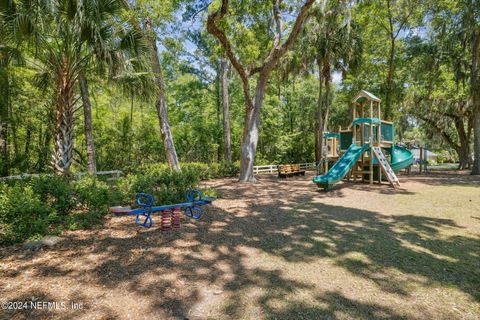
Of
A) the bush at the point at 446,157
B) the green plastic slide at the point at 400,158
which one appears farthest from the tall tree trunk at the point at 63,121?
the bush at the point at 446,157

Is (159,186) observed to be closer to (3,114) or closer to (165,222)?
(165,222)

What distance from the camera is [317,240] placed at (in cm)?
Result: 465

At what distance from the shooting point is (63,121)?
6078mm

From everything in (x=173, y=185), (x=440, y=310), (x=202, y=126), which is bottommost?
(x=440, y=310)

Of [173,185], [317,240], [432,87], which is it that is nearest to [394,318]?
[317,240]

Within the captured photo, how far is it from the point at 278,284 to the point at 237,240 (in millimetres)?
1640

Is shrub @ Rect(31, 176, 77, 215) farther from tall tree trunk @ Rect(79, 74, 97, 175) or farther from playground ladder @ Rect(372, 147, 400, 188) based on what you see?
playground ladder @ Rect(372, 147, 400, 188)

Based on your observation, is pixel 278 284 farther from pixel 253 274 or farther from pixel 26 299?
pixel 26 299

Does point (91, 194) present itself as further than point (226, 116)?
No

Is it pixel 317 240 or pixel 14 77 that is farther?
pixel 14 77

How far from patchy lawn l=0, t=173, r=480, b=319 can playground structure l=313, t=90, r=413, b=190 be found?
5116 mm

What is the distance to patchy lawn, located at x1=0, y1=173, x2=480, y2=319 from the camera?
8.58 ft

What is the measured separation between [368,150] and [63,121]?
12120 mm

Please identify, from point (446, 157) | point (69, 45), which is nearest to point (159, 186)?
point (69, 45)
